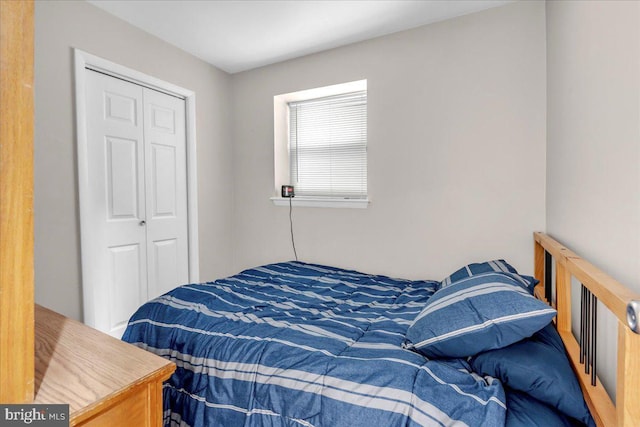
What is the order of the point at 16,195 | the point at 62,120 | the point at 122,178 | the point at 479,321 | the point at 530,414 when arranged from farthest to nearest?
the point at 122,178
the point at 62,120
the point at 479,321
the point at 530,414
the point at 16,195

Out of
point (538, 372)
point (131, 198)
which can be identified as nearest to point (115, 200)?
point (131, 198)

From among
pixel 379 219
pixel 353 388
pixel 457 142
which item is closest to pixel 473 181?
pixel 457 142

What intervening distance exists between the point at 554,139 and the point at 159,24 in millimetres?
2771

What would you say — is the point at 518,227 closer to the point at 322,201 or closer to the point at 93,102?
the point at 322,201

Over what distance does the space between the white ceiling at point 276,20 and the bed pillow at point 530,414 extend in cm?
228

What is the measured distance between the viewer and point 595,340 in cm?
94

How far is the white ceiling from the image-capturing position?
7.31ft

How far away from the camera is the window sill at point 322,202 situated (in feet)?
8.93

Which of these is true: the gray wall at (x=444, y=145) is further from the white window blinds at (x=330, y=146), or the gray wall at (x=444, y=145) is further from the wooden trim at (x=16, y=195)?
the wooden trim at (x=16, y=195)

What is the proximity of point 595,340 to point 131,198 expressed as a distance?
9.20ft

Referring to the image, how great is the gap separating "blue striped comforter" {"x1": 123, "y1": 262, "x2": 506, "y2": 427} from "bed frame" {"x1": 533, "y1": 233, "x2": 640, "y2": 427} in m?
0.25

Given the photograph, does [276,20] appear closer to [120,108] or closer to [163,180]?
[120,108]

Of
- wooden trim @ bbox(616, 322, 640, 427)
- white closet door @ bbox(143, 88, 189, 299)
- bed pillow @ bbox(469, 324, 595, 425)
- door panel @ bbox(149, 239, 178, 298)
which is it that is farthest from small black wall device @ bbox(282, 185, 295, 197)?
wooden trim @ bbox(616, 322, 640, 427)

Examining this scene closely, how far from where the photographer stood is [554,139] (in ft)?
6.17
